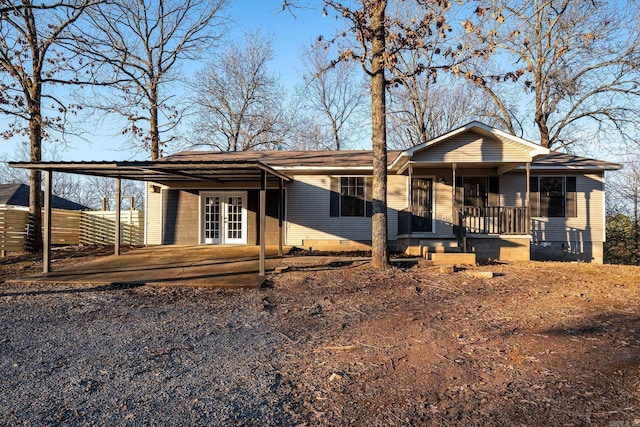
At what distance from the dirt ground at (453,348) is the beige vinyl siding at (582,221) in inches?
219

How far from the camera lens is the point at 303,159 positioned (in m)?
15.0

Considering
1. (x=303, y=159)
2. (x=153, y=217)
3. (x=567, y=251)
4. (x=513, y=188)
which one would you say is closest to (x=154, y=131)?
(x=153, y=217)

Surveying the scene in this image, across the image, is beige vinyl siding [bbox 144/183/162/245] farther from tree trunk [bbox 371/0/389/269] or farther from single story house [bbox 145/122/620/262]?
tree trunk [bbox 371/0/389/269]

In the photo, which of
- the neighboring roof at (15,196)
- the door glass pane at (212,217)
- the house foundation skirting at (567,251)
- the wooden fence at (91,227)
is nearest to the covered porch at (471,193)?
the house foundation skirting at (567,251)

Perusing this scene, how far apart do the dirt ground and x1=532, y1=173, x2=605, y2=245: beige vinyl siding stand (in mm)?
5570

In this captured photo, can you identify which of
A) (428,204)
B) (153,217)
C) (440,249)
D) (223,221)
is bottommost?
(440,249)

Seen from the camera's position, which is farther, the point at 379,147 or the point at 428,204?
the point at 428,204

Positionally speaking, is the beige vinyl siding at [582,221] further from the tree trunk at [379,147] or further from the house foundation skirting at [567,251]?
the tree trunk at [379,147]

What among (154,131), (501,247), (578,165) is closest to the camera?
(501,247)

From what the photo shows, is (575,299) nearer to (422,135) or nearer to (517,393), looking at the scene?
(517,393)

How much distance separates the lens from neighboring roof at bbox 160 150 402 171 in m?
13.6

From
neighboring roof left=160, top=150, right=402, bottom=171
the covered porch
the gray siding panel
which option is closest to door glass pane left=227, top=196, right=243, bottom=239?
neighboring roof left=160, top=150, right=402, bottom=171

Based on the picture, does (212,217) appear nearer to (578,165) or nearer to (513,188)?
(513,188)

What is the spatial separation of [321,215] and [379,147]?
17.9 feet
